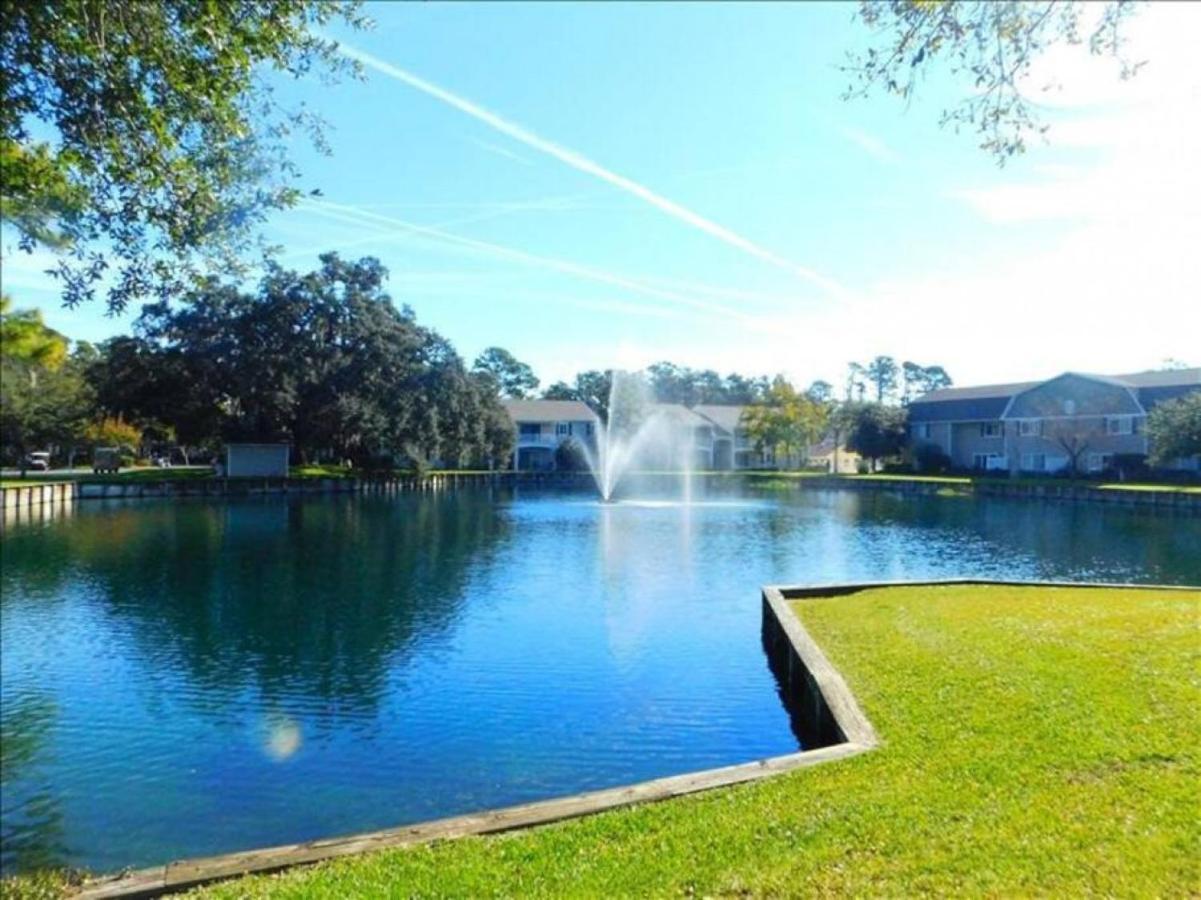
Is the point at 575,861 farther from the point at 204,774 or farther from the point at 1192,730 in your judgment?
the point at 204,774

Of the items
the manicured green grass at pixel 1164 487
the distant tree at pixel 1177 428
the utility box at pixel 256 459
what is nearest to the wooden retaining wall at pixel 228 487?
the utility box at pixel 256 459

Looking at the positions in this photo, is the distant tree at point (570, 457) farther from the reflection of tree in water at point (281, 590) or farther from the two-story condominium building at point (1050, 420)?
the reflection of tree in water at point (281, 590)

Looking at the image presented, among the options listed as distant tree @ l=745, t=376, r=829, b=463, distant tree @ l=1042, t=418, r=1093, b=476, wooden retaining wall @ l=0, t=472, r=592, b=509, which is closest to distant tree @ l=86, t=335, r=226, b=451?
wooden retaining wall @ l=0, t=472, r=592, b=509

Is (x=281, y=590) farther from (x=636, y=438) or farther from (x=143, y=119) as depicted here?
(x=636, y=438)

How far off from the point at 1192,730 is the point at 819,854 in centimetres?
375

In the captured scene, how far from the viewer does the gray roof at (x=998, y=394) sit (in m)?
51.6

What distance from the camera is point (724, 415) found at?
291 ft

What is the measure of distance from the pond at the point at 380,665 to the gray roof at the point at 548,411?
49.2 metres

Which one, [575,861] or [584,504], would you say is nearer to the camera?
[575,861]

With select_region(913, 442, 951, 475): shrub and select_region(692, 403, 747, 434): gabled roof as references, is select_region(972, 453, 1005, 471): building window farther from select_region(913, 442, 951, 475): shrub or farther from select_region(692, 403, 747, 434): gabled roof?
select_region(692, 403, 747, 434): gabled roof

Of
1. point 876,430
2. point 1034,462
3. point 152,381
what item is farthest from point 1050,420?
point 152,381

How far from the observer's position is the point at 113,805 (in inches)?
350

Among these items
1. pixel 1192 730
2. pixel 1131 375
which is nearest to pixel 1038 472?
pixel 1131 375

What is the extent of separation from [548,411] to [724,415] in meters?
18.3
